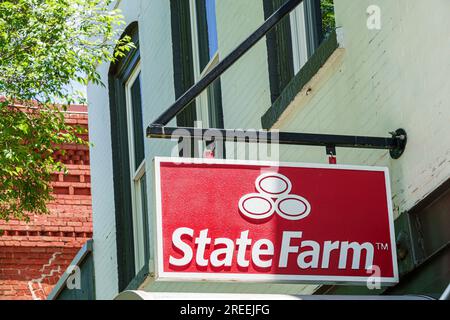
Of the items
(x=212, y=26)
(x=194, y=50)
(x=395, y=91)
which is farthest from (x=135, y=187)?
(x=395, y=91)

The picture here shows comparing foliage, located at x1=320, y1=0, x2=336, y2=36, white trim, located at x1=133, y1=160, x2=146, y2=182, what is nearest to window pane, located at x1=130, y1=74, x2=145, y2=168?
white trim, located at x1=133, y1=160, x2=146, y2=182

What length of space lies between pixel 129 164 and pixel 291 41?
5.50m

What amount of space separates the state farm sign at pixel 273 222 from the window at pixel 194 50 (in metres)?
4.87

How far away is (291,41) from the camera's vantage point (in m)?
9.91

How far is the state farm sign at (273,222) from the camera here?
6.99 m

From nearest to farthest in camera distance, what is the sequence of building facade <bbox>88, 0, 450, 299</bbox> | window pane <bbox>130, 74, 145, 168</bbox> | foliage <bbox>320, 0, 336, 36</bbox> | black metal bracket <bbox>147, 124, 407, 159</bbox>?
black metal bracket <bbox>147, 124, 407, 159</bbox>, building facade <bbox>88, 0, 450, 299</bbox>, foliage <bbox>320, 0, 336, 36</bbox>, window pane <bbox>130, 74, 145, 168</bbox>

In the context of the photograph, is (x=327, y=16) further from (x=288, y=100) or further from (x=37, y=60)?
(x=37, y=60)

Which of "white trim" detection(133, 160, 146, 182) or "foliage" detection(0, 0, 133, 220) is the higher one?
"foliage" detection(0, 0, 133, 220)

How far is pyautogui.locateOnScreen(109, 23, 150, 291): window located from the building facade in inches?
0.6

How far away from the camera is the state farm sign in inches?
275

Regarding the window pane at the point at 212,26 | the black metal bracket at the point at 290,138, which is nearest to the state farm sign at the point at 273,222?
the black metal bracket at the point at 290,138

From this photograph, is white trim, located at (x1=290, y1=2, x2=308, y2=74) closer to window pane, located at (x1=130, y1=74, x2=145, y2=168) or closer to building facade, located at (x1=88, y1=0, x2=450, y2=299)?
building facade, located at (x1=88, y1=0, x2=450, y2=299)

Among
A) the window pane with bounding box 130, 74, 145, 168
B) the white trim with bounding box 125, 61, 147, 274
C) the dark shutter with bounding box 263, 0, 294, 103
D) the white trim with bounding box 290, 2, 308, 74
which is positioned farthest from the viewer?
the window pane with bounding box 130, 74, 145, 168
